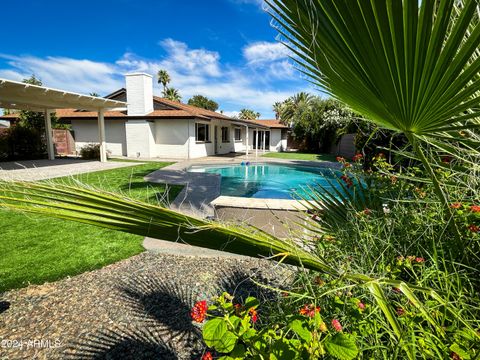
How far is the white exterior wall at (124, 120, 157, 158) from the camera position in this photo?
22556mm

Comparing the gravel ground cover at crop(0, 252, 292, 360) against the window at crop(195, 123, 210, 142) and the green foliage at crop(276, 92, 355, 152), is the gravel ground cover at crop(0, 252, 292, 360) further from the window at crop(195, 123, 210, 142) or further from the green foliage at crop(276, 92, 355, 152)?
the green foliage at crop(276, 92, 355, 152)

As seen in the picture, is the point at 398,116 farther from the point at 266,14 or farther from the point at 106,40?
the point at 106,40

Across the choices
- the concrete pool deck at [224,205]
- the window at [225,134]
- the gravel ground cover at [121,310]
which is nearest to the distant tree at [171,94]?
the window at [225,134]

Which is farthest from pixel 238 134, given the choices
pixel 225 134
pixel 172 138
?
pixel 172 138

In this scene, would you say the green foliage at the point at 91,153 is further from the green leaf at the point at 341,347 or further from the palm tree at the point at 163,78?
the palm tree at the point at 163,78

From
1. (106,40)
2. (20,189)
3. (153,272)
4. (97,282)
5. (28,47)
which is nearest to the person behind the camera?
(20,189)

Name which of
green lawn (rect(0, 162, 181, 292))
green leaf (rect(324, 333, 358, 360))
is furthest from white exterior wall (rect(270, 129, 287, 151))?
green leaf (rect(324, 333, 358, 360))

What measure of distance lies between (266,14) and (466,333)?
1.51m

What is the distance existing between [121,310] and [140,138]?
21427mm

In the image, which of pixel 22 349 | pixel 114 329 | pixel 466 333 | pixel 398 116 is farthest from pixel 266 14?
pixel 22 349

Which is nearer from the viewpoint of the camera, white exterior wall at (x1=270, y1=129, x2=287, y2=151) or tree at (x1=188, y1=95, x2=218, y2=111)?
white exterior wall at (x1=270, y1=129, x2=287, y2=151)

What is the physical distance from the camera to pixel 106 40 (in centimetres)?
2741

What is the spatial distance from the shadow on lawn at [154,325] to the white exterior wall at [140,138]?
20.3 metres

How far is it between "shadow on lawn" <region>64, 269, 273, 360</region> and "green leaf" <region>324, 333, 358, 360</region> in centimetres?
107
